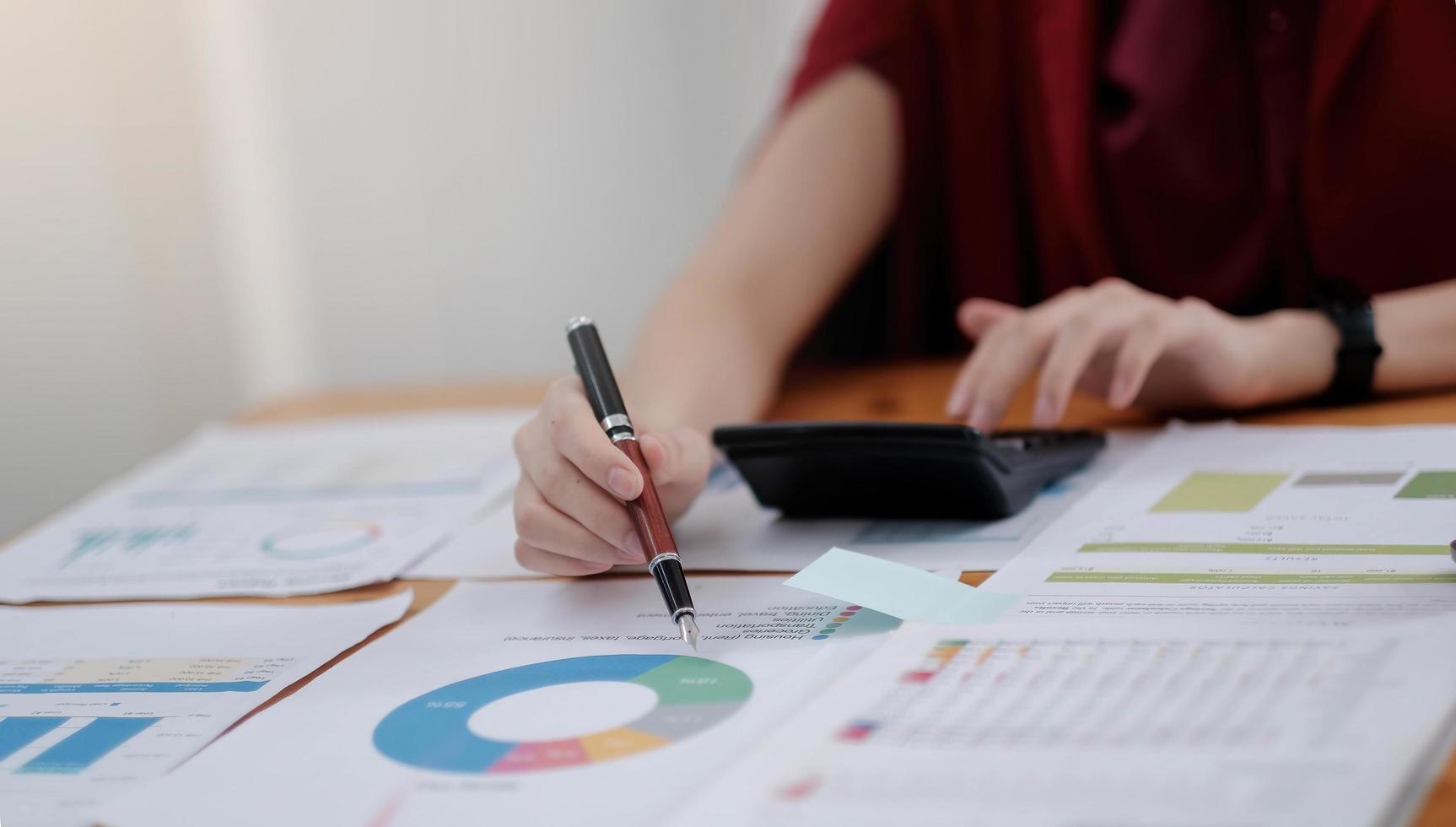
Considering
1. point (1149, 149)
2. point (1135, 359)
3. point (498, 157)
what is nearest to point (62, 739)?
point (1135, 359)

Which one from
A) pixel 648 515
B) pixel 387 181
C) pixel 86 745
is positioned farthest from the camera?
pixel 387 181

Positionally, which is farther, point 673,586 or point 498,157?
point 498,157

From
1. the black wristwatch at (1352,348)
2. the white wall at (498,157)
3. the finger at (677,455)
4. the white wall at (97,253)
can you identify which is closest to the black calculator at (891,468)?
the finger at (677,455)

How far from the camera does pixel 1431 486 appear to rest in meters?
0.61

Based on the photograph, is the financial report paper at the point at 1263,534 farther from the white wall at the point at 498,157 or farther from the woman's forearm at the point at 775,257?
the white wall at the point at 498,157

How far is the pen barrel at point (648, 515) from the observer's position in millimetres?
571

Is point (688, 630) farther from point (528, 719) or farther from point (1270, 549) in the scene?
point (1270, 549)

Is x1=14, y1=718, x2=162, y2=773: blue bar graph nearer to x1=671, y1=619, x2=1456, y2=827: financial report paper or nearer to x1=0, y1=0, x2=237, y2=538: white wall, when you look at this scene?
x1=671, y1=619, x2=1456, y2=827: financial report paper

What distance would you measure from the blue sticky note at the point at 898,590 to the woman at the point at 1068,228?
10 cm

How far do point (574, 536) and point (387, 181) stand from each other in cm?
149

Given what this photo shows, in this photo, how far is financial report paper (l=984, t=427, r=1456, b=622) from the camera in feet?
1.59

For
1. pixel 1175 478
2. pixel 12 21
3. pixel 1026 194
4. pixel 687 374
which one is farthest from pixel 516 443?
pixel 12 21

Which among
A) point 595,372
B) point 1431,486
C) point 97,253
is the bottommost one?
point 1431,486

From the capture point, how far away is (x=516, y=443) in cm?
67
